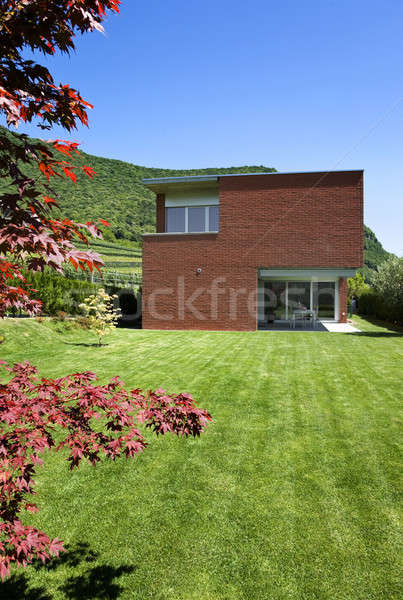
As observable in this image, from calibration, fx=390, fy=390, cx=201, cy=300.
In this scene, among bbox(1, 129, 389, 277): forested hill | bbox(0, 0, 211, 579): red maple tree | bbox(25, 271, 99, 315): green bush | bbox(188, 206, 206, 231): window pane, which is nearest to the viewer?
bbox(0, 0, 211, 579): red maple tree

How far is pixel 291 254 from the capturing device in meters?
18.3

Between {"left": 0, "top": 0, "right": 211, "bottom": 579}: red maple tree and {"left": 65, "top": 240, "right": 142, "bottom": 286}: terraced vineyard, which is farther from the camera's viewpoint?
Answer: {"left": 65, "top": 240, "right": 142, "bottom": 286}: terraced vineyard

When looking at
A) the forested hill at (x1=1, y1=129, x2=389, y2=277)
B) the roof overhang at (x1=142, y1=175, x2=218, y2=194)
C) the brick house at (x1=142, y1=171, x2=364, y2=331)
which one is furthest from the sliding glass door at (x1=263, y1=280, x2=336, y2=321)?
the forested hill at (x1=1, y1=129, x2=389, y2=277)

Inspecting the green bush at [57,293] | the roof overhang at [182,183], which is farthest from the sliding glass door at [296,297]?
the green bush at [57,293]

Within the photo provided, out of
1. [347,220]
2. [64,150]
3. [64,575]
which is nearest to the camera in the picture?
[64,150]

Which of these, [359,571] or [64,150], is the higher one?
[64,150]

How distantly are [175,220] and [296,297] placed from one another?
846cm

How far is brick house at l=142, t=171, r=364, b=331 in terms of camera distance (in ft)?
→ 58.6

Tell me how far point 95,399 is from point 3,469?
748mm

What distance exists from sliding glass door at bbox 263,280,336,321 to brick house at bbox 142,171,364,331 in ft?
12.8

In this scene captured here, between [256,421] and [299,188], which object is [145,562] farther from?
→ [299,188]

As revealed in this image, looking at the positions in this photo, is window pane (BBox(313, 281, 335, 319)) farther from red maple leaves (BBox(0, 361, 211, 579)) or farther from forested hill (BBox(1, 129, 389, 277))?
forested hill (BBox(1, 129, 389, 277))

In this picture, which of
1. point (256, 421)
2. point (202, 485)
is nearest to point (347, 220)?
point (256, 421)

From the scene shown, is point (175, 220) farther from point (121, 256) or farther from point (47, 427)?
point (121, 256)
